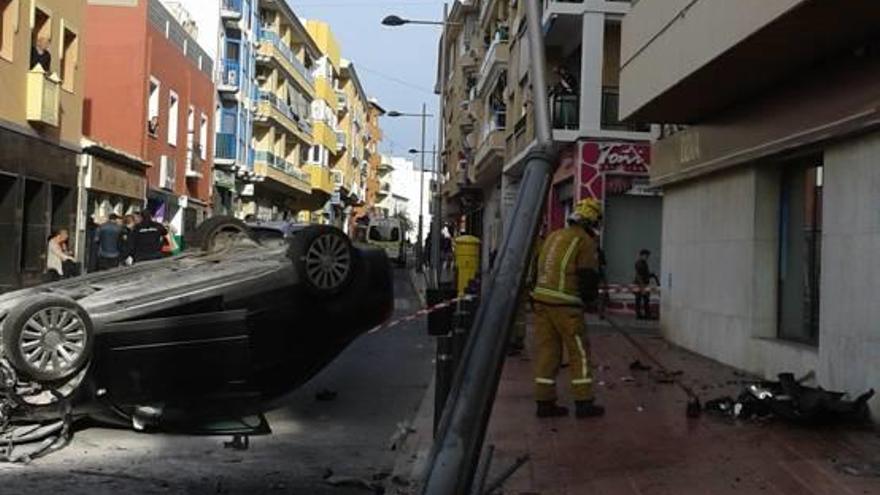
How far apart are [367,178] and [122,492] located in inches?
4187

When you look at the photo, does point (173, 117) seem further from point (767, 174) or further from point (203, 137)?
point (767, 174)

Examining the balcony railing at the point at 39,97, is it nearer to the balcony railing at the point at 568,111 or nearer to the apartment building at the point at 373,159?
the balcony railing at the point at 568,111

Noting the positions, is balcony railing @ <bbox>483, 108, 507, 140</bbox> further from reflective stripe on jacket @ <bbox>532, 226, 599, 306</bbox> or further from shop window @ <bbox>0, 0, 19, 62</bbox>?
reflective stripe on jacket @ <bbox>532, 226, 599, 306</bbox>

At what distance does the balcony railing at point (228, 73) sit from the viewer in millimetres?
42750

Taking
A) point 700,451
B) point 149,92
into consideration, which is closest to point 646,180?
point 149,92

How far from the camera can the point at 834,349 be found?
8.80m

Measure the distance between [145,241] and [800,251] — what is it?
10.9 m

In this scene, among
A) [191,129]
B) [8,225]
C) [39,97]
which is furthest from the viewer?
[191,129]

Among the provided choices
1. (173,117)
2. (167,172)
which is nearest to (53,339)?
(167,172)

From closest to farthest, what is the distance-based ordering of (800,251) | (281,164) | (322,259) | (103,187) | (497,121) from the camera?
(322,259)
(800,251)
(103,187)
(497,121)
(281,164)

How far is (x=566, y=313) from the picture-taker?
27.9 ft

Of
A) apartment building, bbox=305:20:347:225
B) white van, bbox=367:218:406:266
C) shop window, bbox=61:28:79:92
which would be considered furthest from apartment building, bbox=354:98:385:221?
shop window, bbox=61:28:79:92

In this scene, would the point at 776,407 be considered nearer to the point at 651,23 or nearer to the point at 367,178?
the point at 651,23

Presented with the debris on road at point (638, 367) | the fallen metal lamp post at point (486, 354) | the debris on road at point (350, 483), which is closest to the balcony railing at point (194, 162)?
the debris on road at point (638, 367)
